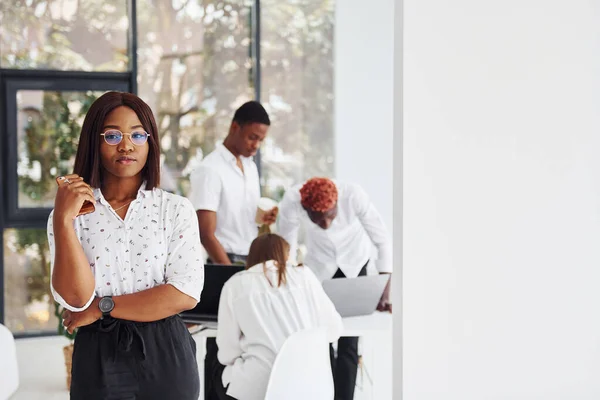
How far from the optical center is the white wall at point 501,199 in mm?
2449

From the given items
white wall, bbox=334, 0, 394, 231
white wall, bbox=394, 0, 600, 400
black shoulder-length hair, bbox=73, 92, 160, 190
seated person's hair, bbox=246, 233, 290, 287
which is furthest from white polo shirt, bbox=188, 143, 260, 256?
white wall, bbox=334, 0, 394, 231

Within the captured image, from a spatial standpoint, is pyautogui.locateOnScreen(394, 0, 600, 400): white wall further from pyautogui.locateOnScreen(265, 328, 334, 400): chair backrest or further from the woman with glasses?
the woman with glasses

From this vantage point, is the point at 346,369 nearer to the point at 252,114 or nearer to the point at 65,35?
the point at 252,114

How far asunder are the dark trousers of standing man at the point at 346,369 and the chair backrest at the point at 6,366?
5.60 feet

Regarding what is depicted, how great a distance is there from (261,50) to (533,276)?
5.24 m

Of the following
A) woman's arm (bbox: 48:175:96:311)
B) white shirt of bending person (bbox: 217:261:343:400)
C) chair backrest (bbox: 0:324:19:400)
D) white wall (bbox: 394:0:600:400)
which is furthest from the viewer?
white shirt of bending person (bbox: 217:261:343:400)

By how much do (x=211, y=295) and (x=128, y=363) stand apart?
1.46m

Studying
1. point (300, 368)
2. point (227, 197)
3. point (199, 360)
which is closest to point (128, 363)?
point (300, 368)

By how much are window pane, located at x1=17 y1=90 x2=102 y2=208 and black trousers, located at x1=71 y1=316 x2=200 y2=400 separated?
182 inches

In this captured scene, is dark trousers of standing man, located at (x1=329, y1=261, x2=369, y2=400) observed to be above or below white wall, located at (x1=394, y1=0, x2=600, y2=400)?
below

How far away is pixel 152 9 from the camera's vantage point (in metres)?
6.72

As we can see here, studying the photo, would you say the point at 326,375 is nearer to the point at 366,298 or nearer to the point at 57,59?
the point at 366,298

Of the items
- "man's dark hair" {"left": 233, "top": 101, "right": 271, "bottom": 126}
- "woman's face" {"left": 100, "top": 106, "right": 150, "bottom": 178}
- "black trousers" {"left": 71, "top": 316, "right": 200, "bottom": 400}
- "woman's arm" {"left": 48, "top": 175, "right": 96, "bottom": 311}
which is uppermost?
"man's dark hair" {"left": 233, "top": 101, "right": 271, "bottom": 126}

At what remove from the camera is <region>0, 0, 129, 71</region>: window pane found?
6.32 m
